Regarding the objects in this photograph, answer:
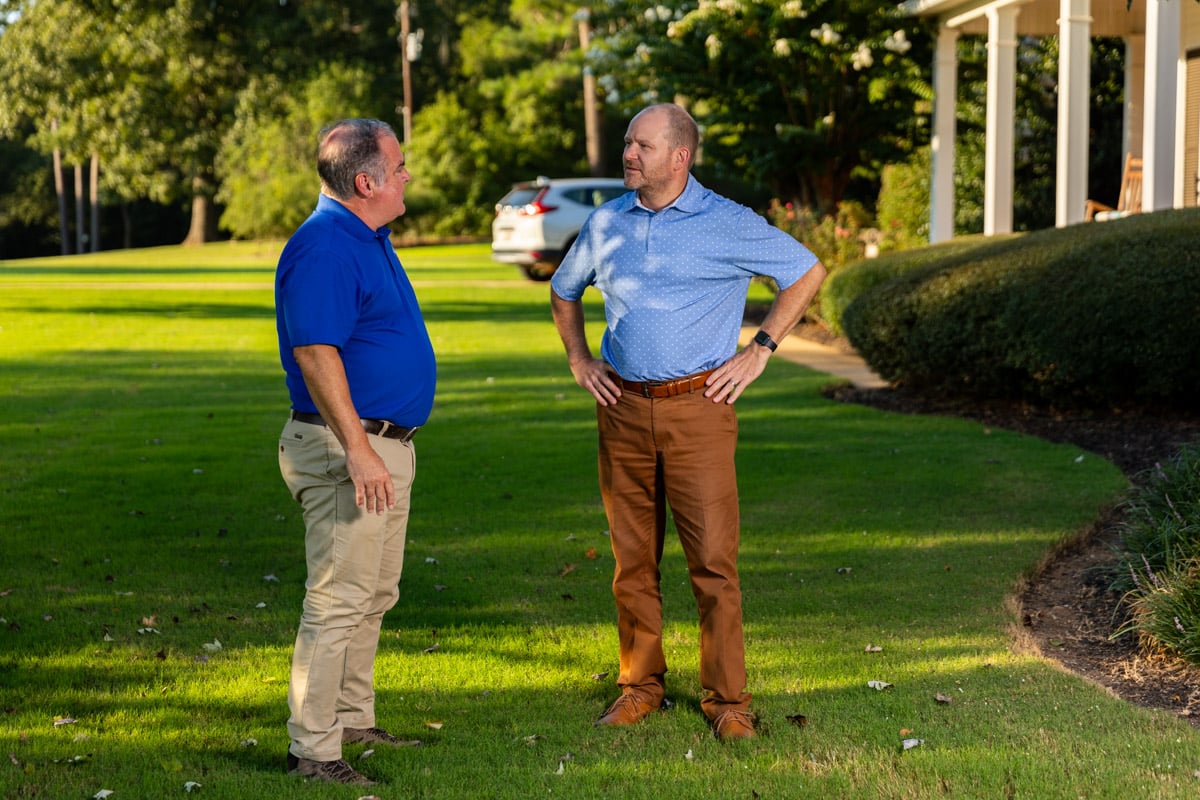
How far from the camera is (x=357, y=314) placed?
3762mm

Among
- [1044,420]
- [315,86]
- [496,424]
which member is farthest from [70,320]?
[315,86]

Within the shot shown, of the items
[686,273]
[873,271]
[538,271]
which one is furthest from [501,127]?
[686,273]

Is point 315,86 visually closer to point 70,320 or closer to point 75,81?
point 75,81

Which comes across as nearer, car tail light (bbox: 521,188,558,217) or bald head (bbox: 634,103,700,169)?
bald head (bbox: 634,103,700,169)

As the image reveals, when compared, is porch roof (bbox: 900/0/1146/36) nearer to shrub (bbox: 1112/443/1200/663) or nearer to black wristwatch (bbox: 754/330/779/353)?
shrub (bbox: 1112/443/1200/663)

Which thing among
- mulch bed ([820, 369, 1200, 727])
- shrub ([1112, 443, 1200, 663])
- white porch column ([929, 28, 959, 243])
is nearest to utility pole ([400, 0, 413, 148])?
white porch column ([929, 28, 959, 243])

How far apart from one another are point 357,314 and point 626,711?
1603 mm

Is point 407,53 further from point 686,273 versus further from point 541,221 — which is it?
point 686,273

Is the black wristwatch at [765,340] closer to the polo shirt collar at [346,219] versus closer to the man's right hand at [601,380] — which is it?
the man's right hand at [601,380]

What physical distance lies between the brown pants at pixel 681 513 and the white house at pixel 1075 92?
9536mm

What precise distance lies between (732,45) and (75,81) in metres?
29.5

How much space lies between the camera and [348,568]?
154 inches

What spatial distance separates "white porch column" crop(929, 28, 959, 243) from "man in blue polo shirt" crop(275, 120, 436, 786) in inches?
570

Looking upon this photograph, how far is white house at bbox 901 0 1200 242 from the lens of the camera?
12.5 m
